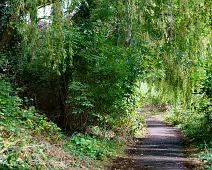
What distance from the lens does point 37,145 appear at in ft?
18.3

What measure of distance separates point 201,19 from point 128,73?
2.82 meters

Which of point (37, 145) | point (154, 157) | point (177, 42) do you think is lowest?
point (154, 157)

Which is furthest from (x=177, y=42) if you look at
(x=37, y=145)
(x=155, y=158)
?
(x=37, y=145)

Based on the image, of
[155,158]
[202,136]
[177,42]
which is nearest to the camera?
[177,42]

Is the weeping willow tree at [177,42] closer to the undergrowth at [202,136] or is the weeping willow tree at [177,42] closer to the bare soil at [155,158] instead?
the undergrowth at [202,136]

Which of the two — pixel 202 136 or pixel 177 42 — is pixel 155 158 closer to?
pixel 177 42

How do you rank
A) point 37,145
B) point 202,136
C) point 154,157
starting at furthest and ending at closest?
point 202,136 → point 154,157 → point 37,145

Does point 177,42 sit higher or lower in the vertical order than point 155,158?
higher

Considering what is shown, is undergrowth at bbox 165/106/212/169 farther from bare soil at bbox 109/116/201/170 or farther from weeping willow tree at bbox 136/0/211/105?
weeping willow tree at bbox 136/0/211/105

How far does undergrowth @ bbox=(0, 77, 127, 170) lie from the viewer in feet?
17.8

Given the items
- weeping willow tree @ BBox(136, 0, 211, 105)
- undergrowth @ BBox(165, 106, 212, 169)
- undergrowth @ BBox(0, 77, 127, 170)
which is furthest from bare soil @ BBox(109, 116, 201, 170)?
weeping willow tree @ BBox(136, 0, 211, 105)

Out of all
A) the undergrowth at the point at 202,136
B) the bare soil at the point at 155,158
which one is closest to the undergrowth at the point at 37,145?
the bare soil at the point at 155,158

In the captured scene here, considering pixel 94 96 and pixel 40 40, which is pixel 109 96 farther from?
pixel 40 40

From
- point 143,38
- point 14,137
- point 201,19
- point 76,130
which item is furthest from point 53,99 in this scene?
point 201,19
